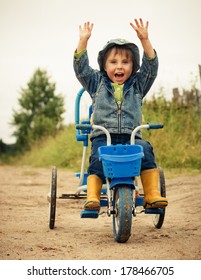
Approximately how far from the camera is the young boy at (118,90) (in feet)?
9.23

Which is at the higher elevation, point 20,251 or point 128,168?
point 128,168

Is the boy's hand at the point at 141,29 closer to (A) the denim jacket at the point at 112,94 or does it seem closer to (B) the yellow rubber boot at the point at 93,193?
(A) the denim jacket at the point at 112,94

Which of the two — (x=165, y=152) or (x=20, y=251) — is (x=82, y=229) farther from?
(x=165, y=152)

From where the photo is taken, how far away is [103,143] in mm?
2898

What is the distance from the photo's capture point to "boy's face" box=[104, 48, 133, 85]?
3072mm

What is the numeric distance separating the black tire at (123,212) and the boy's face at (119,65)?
867 mm

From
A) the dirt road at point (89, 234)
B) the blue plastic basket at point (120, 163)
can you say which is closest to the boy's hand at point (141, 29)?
the blue plastic basket at point (120, 163)

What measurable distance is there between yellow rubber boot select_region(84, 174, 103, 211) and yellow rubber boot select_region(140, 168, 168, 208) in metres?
0.29

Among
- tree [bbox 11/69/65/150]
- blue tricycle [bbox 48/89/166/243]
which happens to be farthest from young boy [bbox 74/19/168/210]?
tree [bbox 11/69/65/150]

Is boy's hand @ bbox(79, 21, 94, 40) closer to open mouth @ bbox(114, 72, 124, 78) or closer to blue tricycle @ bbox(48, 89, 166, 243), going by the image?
open mouth @ bbox(114, 72, 124, 78)

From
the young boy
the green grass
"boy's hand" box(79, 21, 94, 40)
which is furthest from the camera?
the green grass

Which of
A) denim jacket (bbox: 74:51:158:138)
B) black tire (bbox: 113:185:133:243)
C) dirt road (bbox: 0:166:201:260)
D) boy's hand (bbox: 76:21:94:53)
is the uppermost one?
boy's hand (bbox: 76:21:94:53)
